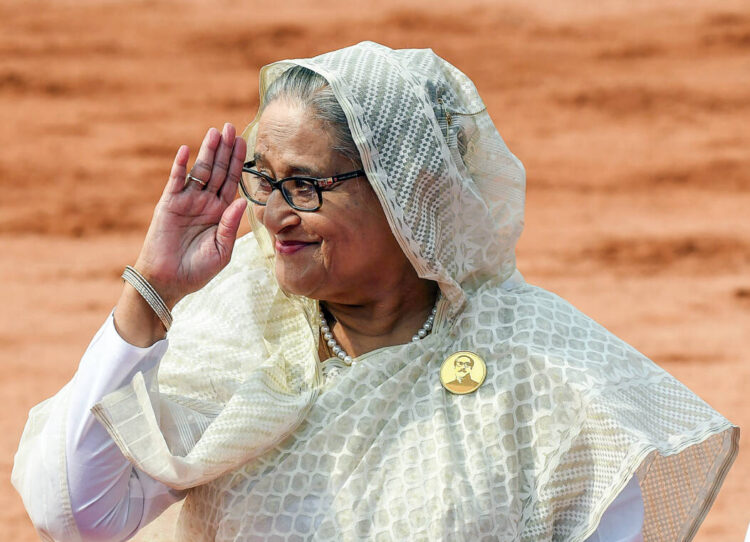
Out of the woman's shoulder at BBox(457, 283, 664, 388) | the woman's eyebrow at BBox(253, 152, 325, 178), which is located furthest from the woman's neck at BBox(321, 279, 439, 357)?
the woman's eyebrow at BBox(253, 152, 325, 178)

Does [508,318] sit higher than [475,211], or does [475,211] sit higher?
[475,211]

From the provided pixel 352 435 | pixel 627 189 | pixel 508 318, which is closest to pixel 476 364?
pixel 508 318

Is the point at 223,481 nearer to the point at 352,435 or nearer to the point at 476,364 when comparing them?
the point at 352,435

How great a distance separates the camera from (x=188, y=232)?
2.74 meters

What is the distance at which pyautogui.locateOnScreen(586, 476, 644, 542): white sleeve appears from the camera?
2588 mm

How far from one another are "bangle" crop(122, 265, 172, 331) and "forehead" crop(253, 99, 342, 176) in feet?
1.33

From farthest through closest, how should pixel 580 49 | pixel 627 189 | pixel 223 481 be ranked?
1. pixel 580 49
2. pixel 627 189
3. pixel 223 481

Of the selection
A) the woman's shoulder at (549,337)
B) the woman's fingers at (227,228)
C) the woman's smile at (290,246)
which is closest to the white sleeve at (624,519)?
the woman's shoulder at (549,337)

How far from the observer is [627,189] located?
11.5 meters

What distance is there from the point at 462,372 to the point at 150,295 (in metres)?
0.75

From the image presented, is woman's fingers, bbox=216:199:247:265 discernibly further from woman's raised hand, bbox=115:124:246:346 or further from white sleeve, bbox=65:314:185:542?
white sleeve, bbox=65:314:185:542

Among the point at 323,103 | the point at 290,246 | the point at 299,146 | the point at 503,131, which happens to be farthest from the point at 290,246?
the point at 503,131

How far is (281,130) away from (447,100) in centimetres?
42

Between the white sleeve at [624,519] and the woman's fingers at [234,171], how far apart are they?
114 cm
